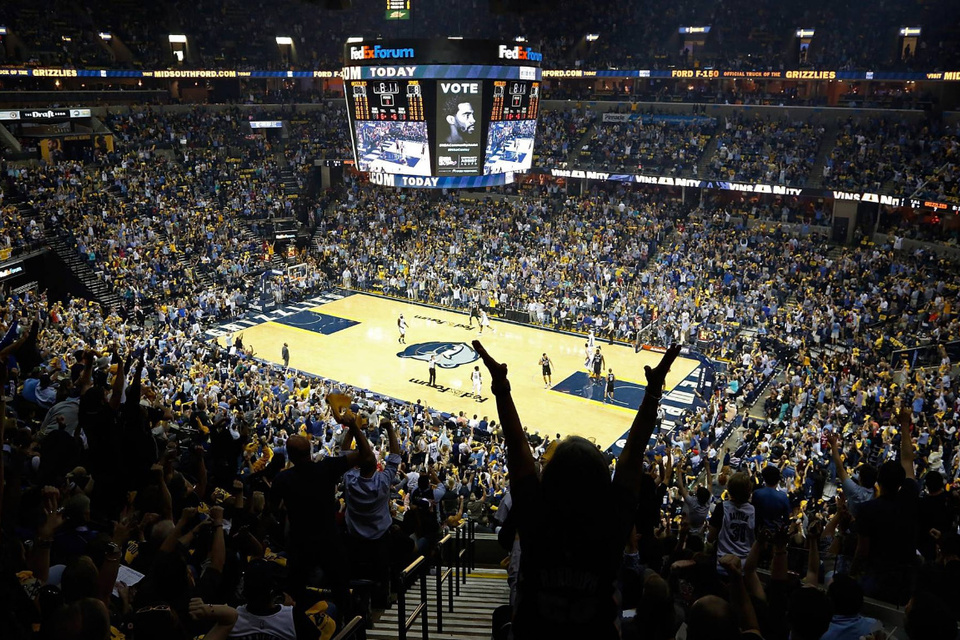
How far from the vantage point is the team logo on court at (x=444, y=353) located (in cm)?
2678

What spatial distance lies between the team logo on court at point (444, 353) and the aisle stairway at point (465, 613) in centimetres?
1868

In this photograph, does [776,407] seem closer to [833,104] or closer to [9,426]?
[9,426]

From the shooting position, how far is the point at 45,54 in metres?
38.7

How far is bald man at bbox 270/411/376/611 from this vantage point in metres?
4.86

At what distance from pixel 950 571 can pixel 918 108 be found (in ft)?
116

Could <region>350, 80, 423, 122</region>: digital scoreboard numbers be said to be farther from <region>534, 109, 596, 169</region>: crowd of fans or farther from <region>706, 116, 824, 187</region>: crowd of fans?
<region>706, 116, 824, 187</region>: crowd of fans

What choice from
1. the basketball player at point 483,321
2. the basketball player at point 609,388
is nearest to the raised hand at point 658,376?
the basketball player at point 609,388

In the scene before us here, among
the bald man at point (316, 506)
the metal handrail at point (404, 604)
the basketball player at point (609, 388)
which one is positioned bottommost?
the basketball player at point (609, 388)

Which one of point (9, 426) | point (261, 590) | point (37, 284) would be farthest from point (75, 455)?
point (37, 284)

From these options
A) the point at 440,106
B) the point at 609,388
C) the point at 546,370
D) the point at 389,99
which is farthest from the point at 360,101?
the point at 609,388

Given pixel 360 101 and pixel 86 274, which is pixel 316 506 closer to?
pixel 360 101

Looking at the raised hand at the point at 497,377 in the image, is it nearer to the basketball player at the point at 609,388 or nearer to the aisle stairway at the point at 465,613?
the aisle stairway at the point at 465,613

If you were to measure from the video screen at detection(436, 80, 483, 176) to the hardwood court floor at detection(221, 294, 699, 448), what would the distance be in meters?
6.62

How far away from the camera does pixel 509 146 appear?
26266mm
